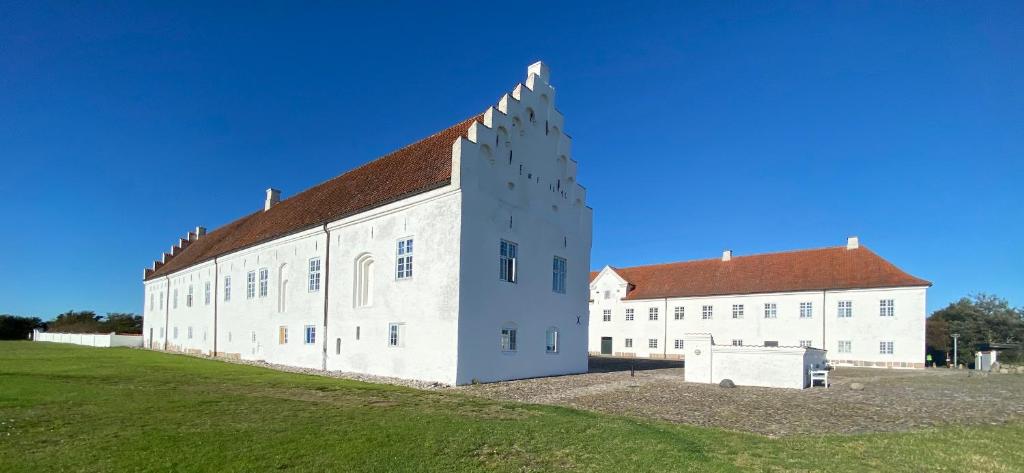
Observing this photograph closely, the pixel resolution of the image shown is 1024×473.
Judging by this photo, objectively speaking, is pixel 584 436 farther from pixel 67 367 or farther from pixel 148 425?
pixel 67 367

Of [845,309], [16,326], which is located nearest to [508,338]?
[845,309]

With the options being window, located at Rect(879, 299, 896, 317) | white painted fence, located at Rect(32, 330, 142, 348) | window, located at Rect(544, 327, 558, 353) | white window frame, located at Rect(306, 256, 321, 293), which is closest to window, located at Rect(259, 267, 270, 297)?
white window frame, located at Rect(306, 256, 321, 293)

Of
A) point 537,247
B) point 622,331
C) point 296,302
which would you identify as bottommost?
point 622,331

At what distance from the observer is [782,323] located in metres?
36.7

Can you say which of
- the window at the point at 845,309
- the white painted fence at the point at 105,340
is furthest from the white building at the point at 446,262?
the white painted fence at the point at 105,340

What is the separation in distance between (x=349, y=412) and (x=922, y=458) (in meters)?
9.33

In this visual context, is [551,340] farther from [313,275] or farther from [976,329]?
[976,329]

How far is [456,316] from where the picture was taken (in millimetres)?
17422

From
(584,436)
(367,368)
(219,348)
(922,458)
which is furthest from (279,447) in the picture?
(219,348)

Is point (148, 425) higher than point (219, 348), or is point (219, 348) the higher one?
point (148, 425)

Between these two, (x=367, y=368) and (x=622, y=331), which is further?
(x=622, y=331)

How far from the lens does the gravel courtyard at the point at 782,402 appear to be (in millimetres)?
10969

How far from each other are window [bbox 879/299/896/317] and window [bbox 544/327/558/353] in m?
22.8

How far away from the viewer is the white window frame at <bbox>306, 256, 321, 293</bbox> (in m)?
23.9
